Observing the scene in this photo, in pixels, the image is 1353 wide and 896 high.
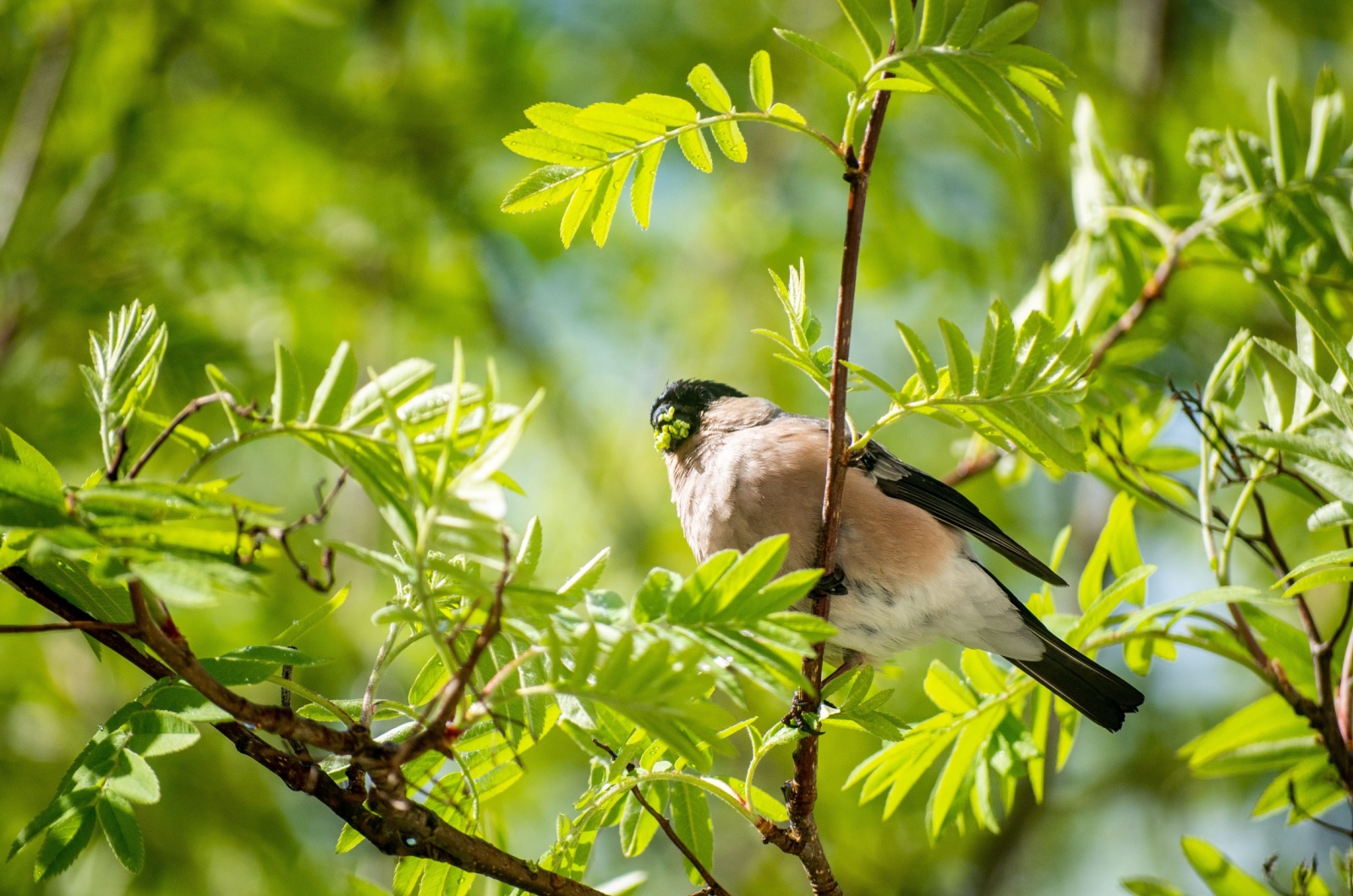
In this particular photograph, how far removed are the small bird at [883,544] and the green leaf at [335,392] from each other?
1.97m

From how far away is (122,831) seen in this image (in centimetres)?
177

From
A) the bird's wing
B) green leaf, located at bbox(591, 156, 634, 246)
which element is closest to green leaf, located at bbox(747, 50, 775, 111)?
green leaf, located at bbox(591, 156, 634, 246)

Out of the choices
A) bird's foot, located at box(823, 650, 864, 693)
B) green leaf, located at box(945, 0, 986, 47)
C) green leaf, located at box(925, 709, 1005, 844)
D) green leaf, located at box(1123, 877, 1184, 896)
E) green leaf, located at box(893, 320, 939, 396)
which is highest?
green leaf, located at box(945, 0, 986, 47)

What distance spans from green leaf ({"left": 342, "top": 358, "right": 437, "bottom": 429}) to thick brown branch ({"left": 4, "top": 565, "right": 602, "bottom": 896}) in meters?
0.55

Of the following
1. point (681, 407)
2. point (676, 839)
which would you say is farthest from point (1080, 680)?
point (681, 407)

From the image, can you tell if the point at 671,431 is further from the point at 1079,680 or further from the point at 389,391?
the point at 389,391

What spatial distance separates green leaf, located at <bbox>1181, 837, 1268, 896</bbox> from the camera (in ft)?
8.89

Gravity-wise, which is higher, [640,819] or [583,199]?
[583,199]

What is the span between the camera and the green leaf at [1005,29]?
1989 mm

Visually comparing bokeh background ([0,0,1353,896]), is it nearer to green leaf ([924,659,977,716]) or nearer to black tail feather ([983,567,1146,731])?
black tail feather ([983,567,1146,731])

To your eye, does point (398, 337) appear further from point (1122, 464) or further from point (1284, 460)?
point (1284, 460)

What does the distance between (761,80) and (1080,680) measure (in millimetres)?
2273

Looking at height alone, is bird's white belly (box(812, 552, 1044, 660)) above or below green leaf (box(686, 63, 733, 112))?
below

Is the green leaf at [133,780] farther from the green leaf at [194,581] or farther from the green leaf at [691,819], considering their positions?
the green leaf at [691,819]
